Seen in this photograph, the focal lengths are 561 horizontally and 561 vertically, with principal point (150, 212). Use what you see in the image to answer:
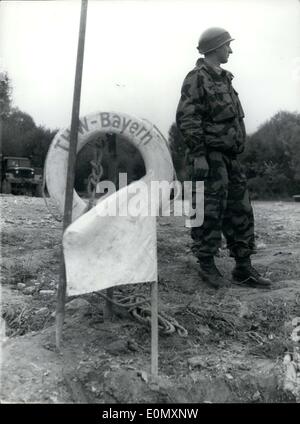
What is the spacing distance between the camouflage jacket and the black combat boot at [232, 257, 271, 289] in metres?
0.91

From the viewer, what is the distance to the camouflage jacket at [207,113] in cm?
417

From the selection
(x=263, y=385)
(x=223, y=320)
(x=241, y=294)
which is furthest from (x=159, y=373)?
(x=241, y=294)

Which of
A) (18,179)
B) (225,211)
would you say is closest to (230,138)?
(225,211)

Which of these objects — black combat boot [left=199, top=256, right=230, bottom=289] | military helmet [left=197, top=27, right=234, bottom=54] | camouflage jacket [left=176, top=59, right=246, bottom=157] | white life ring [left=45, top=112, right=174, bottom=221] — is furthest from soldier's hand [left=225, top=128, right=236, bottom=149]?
white life ring [left=45, top=112, right=174, bottom=221]

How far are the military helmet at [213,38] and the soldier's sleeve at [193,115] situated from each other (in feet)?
0.88

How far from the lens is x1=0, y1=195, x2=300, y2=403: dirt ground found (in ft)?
9.16

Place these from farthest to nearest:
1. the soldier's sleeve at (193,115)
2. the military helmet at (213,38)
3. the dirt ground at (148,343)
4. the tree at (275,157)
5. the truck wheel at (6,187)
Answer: the tree at (275,157) → the truck wheel at (6,187) → the military helmet at (213,38) → the soldier's sleeve at (193,115) → the dirt ground at (148,343)

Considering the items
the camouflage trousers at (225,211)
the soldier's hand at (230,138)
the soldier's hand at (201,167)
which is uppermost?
the soldier's hand at (230,138)

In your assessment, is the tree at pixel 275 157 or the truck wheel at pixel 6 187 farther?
the tree at pixel 275 157

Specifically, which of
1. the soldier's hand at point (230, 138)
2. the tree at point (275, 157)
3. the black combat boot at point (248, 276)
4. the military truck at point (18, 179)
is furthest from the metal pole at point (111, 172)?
the tree at point (275, 157)

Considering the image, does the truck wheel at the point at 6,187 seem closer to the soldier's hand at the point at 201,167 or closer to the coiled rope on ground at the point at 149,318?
the soldier's hand at the point at 201,167

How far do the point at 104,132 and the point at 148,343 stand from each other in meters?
1.24

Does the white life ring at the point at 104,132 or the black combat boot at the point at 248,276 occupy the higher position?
the white life ring at the point at 104,132
